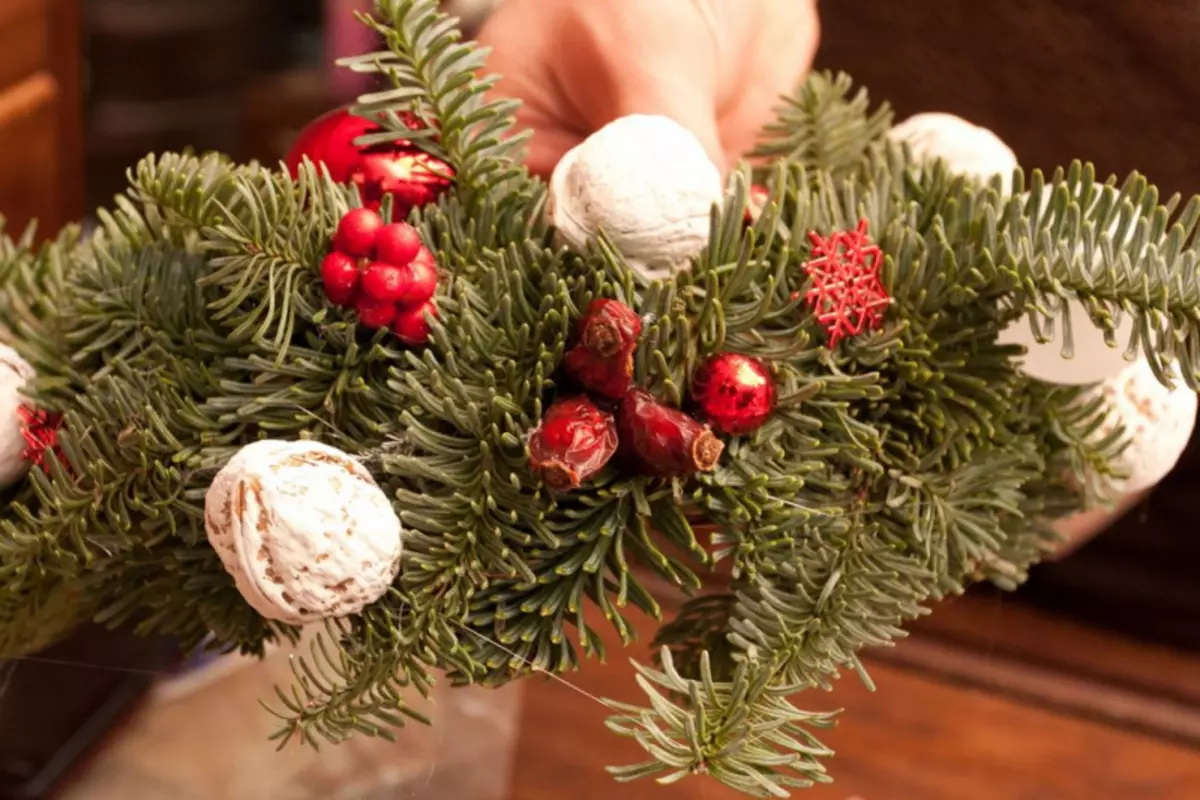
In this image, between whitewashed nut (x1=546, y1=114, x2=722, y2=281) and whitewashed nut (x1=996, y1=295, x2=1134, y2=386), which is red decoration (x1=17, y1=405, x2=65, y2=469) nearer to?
whitewashed nut (x1=546, y1=114, x2=722, y2=281)

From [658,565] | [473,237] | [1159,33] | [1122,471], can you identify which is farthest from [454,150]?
[1159,33]

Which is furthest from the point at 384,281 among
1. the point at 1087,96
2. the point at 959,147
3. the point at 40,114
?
the point at 40,114

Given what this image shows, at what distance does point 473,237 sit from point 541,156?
0.28ft

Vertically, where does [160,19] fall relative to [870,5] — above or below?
below

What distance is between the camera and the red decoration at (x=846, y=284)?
0.32 meters

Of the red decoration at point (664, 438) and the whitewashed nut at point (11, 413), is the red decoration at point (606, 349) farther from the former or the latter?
the whitewashed nut at point (11, 413)

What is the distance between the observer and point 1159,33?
0.52m

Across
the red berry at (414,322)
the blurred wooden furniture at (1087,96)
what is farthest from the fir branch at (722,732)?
the blurred wooden furniture at (1087,96)

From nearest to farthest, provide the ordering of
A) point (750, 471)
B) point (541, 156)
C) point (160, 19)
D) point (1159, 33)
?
point (750, 471)
point (541, 156)
point (1159, 33)
point (160, 19)

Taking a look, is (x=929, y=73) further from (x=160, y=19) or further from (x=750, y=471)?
(x=160, y=19)

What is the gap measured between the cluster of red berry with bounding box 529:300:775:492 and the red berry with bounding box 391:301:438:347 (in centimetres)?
→ 4

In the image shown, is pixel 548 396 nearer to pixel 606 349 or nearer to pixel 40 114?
pixel 606 349

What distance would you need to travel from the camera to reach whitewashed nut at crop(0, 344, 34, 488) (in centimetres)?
35

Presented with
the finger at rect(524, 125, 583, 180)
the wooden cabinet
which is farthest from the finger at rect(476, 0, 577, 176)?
the wooden cabinet
